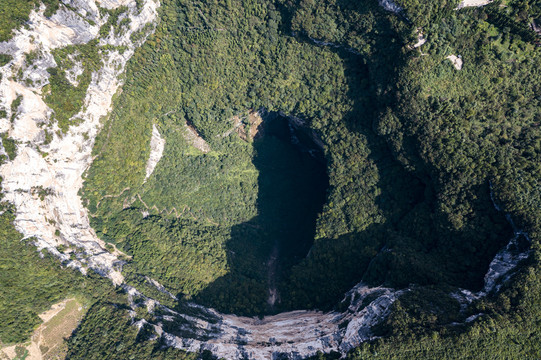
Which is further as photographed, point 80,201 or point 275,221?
point 275,221

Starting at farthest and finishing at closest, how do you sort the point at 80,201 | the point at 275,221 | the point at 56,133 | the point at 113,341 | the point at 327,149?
the point at 275,221 < the point at 327,149 < the point at 80,201 < the point at 56,133 < the point at 113,341

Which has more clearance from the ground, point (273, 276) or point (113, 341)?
point (273, 276)

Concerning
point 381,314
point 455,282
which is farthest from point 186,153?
point 455,282

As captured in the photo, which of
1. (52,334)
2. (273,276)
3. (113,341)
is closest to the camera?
(52,334)

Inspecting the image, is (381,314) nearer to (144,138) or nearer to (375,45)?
(375,45)

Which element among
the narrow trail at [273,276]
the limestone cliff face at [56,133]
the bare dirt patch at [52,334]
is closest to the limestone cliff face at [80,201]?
the limestone cliff face at [56,133]

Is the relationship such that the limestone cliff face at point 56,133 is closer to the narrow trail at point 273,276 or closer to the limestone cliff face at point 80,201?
the limestone cliff face at point 80,201

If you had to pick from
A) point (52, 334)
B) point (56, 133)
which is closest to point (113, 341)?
point (52, 334)

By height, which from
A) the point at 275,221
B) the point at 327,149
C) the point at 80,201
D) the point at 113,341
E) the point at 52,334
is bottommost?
the point at 52,334

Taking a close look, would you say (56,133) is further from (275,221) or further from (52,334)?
(275,221)
